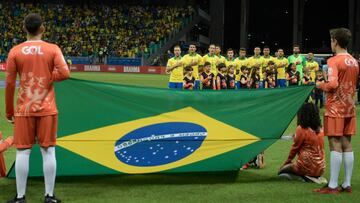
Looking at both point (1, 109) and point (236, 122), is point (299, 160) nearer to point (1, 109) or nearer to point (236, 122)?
point (236, 122)

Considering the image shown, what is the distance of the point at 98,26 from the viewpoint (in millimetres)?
46406

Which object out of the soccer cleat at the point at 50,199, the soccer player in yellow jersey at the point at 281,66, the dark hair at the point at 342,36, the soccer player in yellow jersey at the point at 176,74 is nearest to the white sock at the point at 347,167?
the dark hair at the point at 342,36

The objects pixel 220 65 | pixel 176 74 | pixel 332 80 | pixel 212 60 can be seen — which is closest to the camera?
pixel 332 80

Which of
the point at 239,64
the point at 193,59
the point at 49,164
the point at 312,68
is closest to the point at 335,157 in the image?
the point at 49,164

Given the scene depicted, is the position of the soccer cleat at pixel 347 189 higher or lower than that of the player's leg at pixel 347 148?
lower

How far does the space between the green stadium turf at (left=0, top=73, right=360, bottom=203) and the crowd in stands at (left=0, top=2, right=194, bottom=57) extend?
3412 centimetres

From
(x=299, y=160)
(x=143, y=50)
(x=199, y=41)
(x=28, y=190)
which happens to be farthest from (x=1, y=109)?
(x=199, y=41)

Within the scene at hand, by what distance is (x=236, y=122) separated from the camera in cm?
632

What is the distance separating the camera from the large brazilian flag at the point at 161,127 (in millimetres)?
5973

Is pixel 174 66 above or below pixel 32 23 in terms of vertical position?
below

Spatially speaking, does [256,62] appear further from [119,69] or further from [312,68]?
[119,69]

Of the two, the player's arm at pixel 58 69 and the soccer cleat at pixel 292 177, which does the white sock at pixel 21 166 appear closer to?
the player's arm at pixel 58 69

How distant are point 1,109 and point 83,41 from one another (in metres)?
29.8

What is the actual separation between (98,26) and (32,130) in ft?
139
